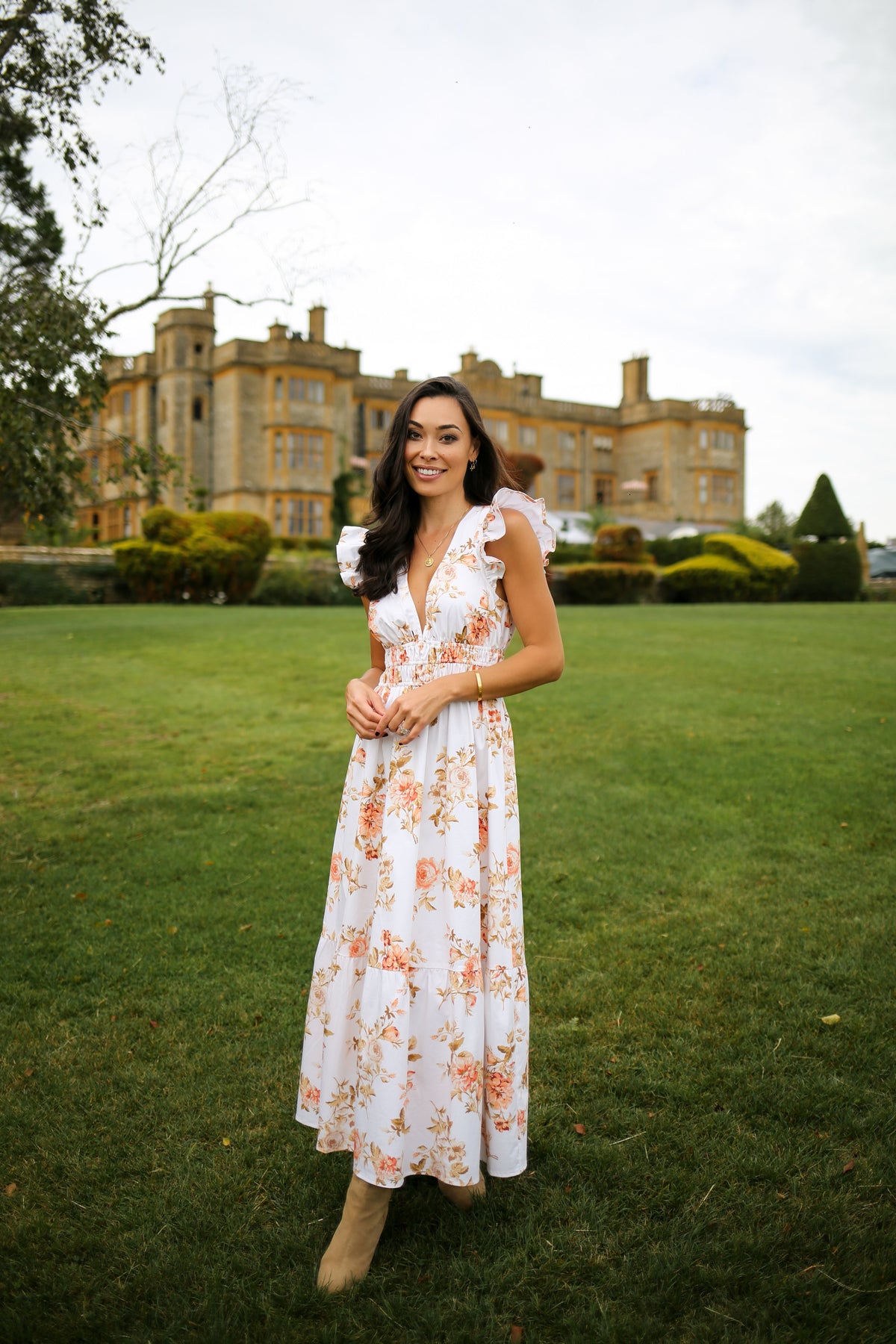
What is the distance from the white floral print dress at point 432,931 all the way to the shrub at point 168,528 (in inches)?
763

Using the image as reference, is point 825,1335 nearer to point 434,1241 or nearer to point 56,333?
point 434,1241

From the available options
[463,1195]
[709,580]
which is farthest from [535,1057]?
[709,580]

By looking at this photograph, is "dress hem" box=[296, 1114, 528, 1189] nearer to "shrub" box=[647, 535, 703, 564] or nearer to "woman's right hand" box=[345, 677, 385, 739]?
"woman's right hand" box=[345, 677, 385, 739]

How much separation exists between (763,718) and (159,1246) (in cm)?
751

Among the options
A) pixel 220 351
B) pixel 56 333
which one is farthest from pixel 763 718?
pixel 220 351

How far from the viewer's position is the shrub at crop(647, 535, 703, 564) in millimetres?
29969

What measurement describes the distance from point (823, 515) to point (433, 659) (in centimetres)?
3026

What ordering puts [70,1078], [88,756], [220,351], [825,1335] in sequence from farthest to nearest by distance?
1. [220,351]
2. [88,756]
3. [70,1078]
4. [825,1335]

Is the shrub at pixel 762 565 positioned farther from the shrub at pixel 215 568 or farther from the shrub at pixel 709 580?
the shrub at pixel 215 568

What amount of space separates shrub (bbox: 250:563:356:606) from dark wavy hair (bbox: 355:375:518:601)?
19.2m

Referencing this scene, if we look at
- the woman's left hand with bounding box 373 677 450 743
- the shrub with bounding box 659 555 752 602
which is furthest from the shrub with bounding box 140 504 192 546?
the woman's left hand with bounding box 373 677 450 743

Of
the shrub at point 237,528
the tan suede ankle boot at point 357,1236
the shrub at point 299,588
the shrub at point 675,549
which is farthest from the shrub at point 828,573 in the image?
the tan suede ankle boot at point 357,1236

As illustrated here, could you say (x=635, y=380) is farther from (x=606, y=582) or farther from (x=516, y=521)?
(x=516, y=521)

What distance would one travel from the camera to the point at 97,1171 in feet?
8.89
